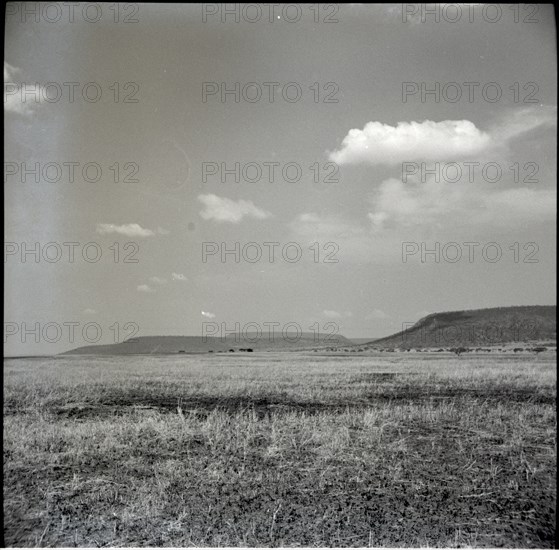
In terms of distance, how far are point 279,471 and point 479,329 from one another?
139 ft

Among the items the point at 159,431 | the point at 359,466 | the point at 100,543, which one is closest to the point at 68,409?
the point at 159,431

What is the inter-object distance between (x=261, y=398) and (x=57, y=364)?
30.3ft

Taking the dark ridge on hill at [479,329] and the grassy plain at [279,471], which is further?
the dark ridge on hill at [479,329]

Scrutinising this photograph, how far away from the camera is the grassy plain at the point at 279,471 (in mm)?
5824

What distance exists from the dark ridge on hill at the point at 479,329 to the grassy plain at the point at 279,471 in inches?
1299

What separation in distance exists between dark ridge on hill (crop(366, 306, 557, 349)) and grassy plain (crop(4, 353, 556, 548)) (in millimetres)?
32995

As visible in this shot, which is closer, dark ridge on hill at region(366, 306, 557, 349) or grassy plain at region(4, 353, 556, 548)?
grassy plain at region(4, 353, 556, 548)

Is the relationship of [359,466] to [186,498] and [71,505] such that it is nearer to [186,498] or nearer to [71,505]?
[186,498]

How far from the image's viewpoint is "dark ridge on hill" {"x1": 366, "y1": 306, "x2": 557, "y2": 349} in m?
42.5

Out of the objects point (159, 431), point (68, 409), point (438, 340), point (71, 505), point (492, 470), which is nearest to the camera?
point (71, 505)

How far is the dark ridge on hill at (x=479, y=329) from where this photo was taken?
4250 centimetres

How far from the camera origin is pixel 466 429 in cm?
834

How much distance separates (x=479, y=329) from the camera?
45.2m

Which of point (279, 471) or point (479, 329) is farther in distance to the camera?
point (479, 329)
